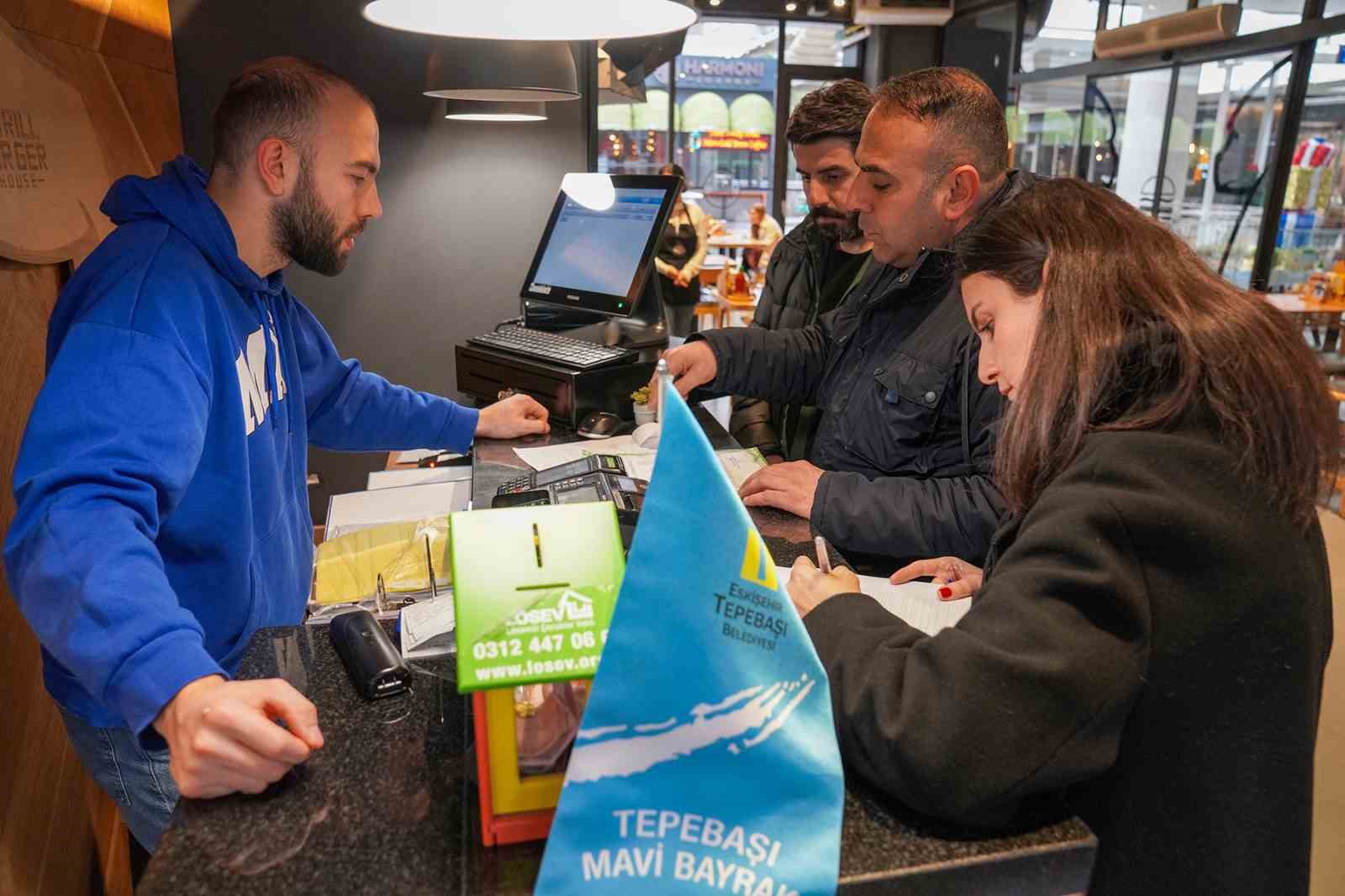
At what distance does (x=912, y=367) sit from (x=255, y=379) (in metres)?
1.15

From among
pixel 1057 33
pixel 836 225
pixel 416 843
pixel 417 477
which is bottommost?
pixel 417 477

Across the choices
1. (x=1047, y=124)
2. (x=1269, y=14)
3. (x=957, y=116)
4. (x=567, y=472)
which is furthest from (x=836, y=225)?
(x=1047, y=124)

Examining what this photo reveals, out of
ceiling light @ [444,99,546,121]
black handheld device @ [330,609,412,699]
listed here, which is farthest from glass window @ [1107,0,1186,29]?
black handheld device @ [330,609,412,699]

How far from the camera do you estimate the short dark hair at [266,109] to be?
149 cm

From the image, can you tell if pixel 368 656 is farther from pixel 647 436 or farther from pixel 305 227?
pixel 647 436

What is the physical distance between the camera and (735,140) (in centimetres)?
1052

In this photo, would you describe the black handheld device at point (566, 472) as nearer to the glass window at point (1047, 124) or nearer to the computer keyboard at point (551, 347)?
the computer keyboard at point (551, 347)

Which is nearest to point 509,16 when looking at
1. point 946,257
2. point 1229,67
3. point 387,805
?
point 946,257

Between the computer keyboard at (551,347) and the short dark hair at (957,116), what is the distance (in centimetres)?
86

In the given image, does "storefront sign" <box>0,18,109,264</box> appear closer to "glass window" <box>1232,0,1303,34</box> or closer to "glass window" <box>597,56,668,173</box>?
"glass window" <box>1232,0,1303,34</box>

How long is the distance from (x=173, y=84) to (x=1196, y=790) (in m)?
3.30

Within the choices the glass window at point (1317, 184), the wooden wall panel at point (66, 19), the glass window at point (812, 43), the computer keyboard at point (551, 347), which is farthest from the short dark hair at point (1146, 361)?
the glass window at point (812, 43)

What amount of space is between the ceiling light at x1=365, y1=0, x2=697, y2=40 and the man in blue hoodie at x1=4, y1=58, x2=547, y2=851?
1.01 ft

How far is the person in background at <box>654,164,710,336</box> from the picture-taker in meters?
7.14
